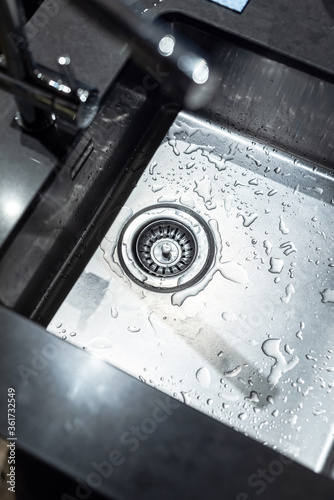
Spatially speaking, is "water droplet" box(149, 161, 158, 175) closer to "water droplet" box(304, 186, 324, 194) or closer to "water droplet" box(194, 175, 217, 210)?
"water droplet" box(194, 175, 217, 210)

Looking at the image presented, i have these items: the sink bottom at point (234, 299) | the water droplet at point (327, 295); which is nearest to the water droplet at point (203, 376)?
the sink bottom at point (234, 299)

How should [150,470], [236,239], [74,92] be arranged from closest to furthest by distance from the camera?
[150,470] → [74,92] → [236,239]

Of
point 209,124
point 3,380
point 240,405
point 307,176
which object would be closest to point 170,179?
point 209,124

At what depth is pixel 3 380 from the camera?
569 millimetres

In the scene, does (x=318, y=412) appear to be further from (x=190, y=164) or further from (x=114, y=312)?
(x=190, y=164)

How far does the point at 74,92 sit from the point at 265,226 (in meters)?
0.38

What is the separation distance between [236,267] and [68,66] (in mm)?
391

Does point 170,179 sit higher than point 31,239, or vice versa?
point 170,179

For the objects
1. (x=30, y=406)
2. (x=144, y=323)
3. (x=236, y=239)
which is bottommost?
(x=30, y=406)

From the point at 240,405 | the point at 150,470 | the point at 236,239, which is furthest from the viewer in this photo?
the point at 236,239

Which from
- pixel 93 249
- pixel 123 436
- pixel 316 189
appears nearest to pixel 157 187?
pixel 93 249

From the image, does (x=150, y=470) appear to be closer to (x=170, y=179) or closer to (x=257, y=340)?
(x=257, y=340)

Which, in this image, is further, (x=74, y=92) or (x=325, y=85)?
(x=325, y=85)

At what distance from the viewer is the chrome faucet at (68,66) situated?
66 cm
